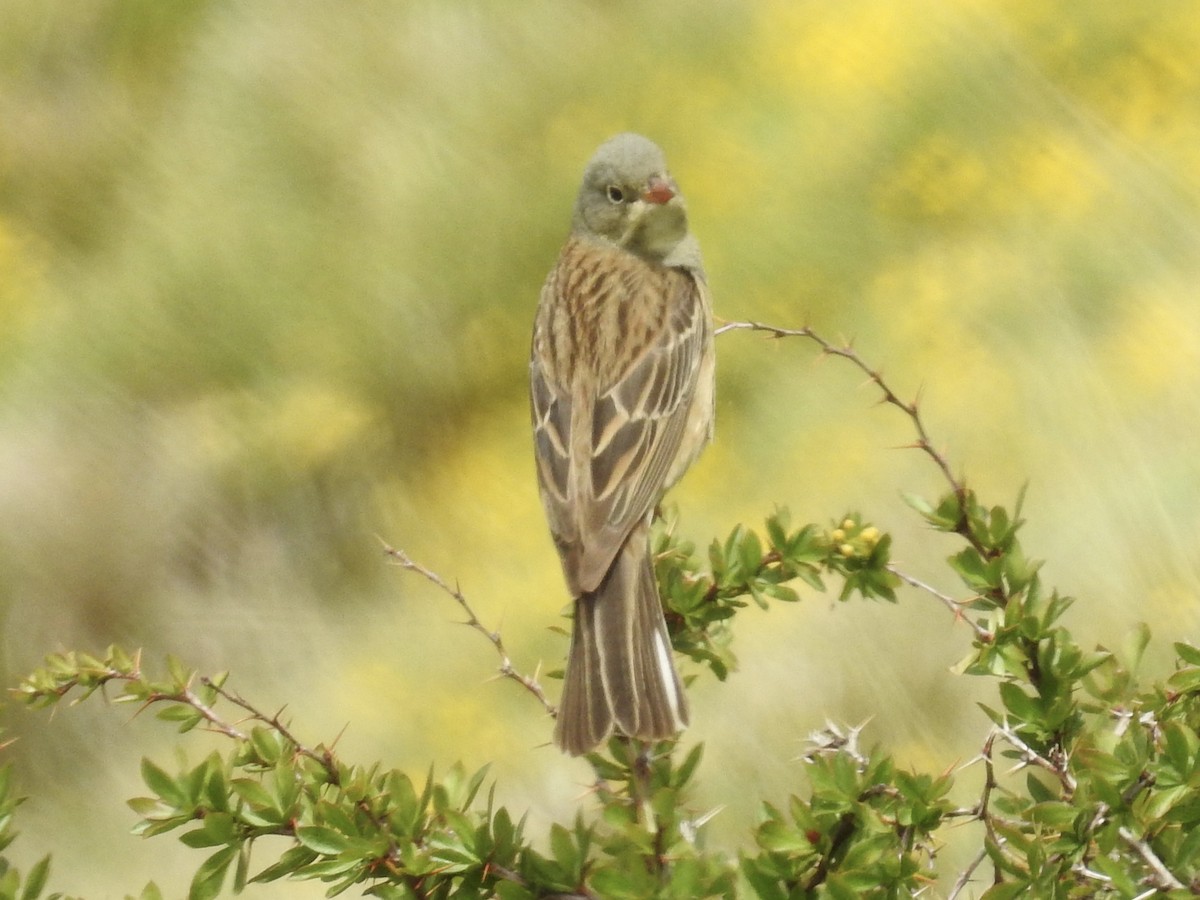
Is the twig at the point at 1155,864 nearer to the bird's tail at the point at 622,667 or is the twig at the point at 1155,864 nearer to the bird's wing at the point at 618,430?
the bird's tail at the point at 622,667

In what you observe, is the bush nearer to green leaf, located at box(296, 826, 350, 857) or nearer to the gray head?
green leaf, located at box(296, 826, 350, 857)

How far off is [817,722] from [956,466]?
2.91 feet

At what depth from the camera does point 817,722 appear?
4219 mm

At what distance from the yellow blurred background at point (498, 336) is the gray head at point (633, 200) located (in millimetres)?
496

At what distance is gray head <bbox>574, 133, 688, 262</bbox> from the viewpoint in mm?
4457

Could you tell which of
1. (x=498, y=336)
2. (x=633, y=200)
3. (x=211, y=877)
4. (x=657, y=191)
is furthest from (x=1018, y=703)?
(x=498, y=336)

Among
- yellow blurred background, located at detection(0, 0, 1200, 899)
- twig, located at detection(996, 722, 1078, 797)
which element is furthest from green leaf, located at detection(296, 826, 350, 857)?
yellow blurred background, located at detection(0, 0, 1200, 899)

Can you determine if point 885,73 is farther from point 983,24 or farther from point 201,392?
point 201,392

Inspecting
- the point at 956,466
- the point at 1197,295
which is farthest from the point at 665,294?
the point at 1197,295

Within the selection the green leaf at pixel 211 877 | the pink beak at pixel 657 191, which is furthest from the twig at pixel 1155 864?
the pink beak at pixel 657 191

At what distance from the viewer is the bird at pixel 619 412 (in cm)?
312

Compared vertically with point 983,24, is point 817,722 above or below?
below

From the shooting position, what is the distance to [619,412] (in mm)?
4109

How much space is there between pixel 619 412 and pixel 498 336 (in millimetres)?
1172
